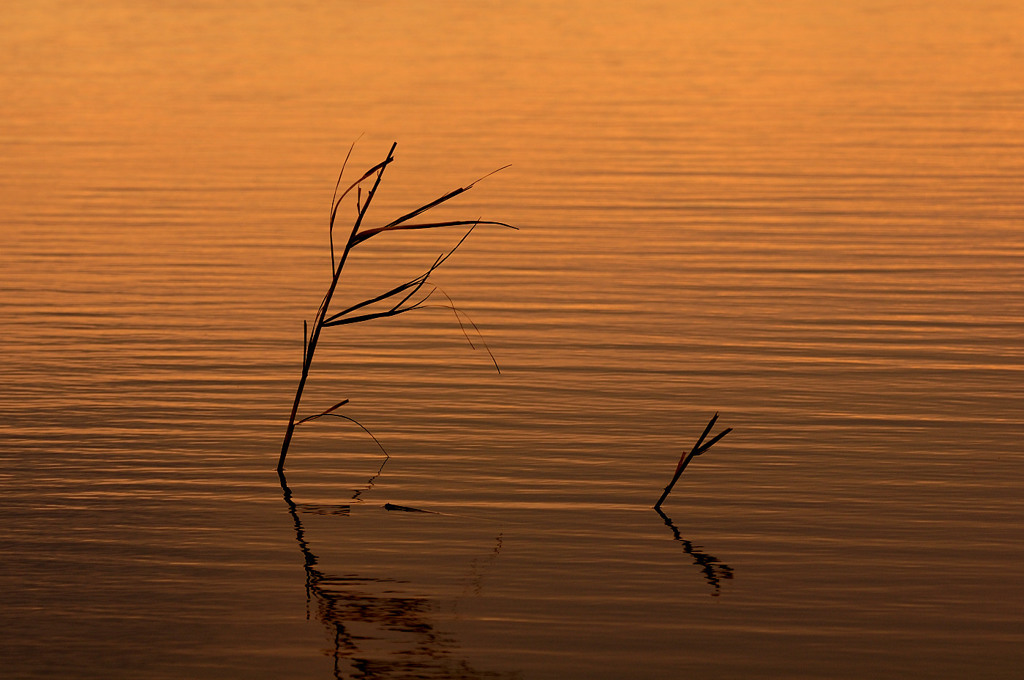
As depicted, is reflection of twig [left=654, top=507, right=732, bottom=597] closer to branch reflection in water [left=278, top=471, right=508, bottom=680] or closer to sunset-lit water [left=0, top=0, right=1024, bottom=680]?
sunset-lit water [left=0, top=0, right=1024, bottom=680]

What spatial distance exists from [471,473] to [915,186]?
16411 millimetres

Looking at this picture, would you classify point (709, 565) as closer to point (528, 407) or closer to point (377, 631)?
point (377, 631)

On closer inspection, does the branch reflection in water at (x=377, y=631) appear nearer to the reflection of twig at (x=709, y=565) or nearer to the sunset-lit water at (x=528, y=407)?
the sunset-lit water at (x=528, y=407)

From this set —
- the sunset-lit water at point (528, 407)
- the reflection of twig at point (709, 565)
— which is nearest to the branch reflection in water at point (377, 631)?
the sunset-lit water at point (528, 407)

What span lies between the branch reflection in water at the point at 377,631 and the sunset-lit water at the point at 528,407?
25mm

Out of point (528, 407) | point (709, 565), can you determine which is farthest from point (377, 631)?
point (528, 407)

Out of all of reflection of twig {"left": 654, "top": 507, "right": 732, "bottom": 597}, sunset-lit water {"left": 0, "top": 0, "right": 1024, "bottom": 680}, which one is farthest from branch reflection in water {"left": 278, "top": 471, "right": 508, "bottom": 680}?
reflection of twig {"left": 654, "top": 507, "right": 732, "bottom": 597}

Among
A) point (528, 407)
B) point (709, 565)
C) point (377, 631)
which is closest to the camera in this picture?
point (377, 631)

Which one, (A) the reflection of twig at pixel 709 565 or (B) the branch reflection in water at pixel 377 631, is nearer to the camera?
(B) the branch reflection in water at pixel 377 631

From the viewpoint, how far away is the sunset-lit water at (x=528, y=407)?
8969 millimetres

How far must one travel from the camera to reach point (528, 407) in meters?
13.7

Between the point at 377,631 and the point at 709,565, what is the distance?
2002mm

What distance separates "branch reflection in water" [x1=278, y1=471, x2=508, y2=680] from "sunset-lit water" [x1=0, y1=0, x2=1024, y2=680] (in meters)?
0.03

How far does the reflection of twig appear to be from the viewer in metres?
9.61
